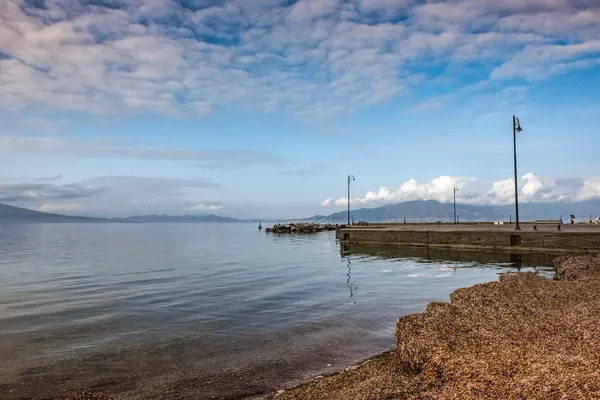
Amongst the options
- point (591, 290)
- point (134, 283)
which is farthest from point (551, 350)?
point (134, 283)

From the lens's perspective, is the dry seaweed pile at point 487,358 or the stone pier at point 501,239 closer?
the dry seaweed pile at point 487,358

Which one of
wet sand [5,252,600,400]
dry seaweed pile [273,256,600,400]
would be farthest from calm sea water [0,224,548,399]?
dry seaweed pile [273,256,600,400]

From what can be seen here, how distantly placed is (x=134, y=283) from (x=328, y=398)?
19.8 metres

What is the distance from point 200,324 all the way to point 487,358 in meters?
9.73

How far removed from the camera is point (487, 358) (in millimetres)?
6379

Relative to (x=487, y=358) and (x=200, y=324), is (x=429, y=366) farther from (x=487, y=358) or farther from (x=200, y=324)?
(x=200, y=324)

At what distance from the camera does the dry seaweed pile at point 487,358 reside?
17.5ft

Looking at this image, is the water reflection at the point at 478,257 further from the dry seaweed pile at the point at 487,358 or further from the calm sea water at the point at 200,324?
the dry seaweed pile at the point at 487,358

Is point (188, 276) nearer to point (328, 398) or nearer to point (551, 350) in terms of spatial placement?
point (328, 398)

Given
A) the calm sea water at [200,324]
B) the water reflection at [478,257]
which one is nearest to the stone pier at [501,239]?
the water reflection at [478,257]

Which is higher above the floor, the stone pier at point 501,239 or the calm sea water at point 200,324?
the stone pier at point 501,239

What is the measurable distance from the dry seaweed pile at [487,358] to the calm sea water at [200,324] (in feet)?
6.73

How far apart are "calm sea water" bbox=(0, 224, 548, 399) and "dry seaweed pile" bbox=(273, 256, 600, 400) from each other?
205 centimetres

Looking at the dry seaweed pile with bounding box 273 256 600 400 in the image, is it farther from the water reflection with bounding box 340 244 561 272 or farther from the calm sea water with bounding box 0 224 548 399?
the water reflection with bounding box 340 244 561 272
